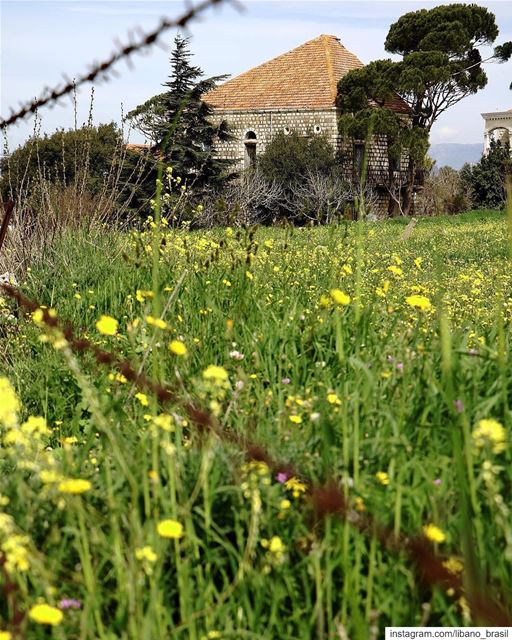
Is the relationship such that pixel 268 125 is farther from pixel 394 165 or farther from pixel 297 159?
pixel 394 165

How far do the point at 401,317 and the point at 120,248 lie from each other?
3186 mm

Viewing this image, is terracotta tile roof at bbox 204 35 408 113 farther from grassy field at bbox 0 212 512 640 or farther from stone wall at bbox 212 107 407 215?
grassy field at bbox 0 212 512 640

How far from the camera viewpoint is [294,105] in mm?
50031

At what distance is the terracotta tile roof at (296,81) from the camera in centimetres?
5003

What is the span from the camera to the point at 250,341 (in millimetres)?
3986

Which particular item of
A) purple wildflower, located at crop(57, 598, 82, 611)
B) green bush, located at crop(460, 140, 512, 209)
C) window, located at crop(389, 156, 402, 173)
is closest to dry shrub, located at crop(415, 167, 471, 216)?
green bush, located at crop(460, 140, 512, 209)

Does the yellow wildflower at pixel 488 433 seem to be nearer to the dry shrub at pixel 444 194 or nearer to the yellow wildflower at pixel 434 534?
the yellow wildflower at pixel 434 534

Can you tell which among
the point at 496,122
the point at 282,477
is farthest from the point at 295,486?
the point at 496,122

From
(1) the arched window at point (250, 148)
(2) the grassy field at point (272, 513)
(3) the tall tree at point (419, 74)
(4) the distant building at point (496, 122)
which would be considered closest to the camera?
(2) the grassy field at point (272, 513)

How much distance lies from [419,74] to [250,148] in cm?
1139

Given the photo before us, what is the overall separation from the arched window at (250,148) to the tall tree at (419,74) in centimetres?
579

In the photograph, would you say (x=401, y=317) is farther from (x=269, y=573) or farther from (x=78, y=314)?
(x=269, y=573)

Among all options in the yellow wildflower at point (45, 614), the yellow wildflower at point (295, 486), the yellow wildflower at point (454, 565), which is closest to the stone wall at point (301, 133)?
the yellow wildflower at point (295, 486)

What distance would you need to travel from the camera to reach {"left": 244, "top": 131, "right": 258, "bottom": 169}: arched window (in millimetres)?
51219
